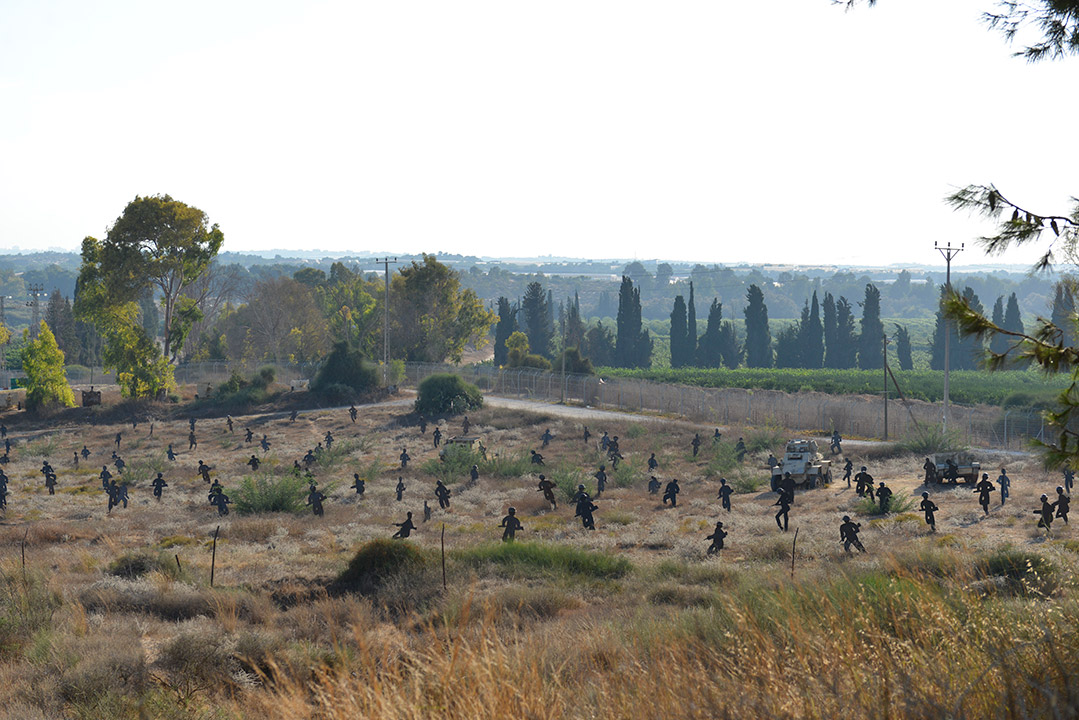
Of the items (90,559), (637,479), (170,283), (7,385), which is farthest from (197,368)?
(90,559)

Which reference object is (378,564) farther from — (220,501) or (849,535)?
(220,501)

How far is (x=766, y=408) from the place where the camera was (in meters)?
50.1

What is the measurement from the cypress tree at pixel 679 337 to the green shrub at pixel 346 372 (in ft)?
183

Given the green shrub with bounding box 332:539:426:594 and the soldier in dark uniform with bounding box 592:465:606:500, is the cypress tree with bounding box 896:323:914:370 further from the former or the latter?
the green shrub with bounding box 332:539:426:594

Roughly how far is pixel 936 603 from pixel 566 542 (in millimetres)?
15451

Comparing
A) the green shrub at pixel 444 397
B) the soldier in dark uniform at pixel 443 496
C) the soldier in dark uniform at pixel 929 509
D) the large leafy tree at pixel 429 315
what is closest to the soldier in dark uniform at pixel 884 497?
the soldier in dark uniform at pixel 929 509

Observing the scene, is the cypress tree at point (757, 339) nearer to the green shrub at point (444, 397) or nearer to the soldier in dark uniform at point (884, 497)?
the green shrub at point (444, 397)

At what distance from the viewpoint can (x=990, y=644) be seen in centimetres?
572

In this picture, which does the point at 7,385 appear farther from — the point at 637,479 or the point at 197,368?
the point at 637,479

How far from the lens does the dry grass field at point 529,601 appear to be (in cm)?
554

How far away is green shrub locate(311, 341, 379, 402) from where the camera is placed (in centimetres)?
5888

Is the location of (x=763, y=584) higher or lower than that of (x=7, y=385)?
higher

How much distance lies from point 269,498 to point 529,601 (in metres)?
16.0

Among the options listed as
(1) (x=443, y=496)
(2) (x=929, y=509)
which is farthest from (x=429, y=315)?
(2) (x=929, y=509)
